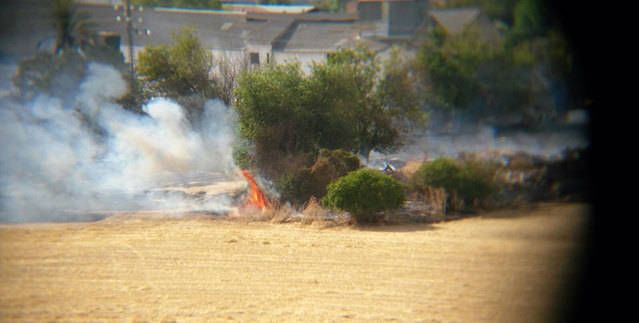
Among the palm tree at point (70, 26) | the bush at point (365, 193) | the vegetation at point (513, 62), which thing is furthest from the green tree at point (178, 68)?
the vegetation at point (513, 62)

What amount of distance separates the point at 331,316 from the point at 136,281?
92.0 inches

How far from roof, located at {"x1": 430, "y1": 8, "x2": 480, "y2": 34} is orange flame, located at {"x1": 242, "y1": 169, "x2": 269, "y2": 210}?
13.3ft

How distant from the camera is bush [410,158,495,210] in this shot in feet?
25.4

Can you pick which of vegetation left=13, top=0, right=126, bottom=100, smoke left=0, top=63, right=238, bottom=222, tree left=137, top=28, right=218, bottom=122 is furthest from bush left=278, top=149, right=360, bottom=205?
vegetation left=13, top=0, right=126, bottom=100

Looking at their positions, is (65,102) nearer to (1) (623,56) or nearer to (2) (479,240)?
(2) (479,240)

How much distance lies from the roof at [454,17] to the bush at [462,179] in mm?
1504

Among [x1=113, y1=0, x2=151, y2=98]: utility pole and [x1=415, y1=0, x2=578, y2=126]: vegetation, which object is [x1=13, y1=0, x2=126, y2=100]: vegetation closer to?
[x1=113, y1=0, x2=151, y2=98]: utility pole

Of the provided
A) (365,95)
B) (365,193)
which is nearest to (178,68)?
(365,95)

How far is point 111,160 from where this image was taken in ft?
35.1

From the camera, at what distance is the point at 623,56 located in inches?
290

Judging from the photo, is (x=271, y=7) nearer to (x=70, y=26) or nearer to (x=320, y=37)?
(x=320, y=37)

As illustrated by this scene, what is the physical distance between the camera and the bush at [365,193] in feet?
31.1

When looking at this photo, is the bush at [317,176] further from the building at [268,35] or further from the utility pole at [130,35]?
the utility pole at [130,35]

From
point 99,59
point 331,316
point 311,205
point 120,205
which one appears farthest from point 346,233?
point 99,59
